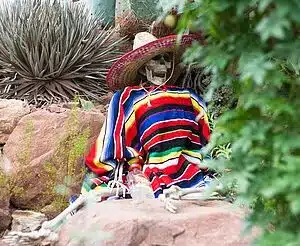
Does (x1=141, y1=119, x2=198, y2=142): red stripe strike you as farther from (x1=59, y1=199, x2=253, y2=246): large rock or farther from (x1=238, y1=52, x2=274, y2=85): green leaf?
(x1=238, y1=52, x2=274, y2=85): green leaf

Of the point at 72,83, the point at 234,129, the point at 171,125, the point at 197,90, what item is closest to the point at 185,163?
the point at 171,125

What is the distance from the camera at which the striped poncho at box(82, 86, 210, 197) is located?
334 centimetres

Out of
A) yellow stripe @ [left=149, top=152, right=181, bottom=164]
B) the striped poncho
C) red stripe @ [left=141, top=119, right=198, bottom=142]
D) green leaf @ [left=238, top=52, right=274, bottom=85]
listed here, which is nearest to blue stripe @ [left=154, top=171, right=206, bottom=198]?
the striped poncho

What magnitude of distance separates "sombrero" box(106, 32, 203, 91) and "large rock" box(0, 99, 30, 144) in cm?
71

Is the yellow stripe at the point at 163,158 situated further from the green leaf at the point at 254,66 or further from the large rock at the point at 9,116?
the green leaf at the point at 254,66

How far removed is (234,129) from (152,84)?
2.16 meters

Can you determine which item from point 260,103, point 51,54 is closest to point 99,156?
point 51,54

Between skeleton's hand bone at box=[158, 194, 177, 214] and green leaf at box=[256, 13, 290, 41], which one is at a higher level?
green leaf at box=[256, 13, 290, 41]

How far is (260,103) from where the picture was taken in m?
1.36

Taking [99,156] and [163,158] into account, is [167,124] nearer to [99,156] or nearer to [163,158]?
[163,158]

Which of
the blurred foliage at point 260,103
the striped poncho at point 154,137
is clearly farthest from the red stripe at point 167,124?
the blurred foliage at point 260,103

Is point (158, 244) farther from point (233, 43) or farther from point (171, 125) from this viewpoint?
point (233, 43)

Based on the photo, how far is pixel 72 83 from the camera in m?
4.39

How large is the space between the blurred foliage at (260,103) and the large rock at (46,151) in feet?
7.31
